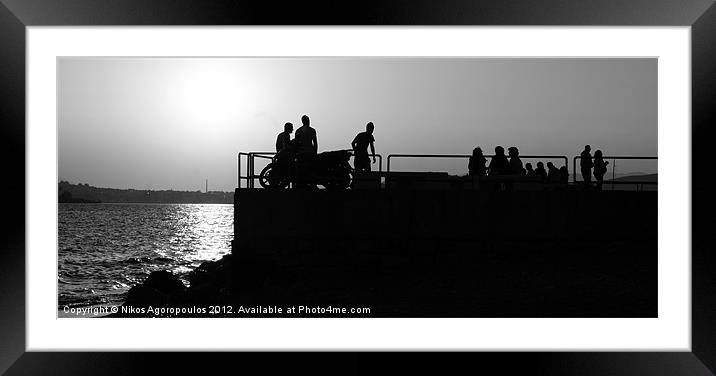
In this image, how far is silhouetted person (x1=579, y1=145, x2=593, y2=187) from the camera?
37.0 feet

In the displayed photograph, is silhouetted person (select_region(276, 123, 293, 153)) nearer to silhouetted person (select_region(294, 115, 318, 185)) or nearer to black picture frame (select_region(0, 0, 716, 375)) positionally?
silhouetted person (select_region(294, 115, 318, 185))

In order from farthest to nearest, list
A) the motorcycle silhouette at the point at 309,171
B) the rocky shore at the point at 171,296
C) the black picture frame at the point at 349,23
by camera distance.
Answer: the rocky shore at the point at 171,296
the motorcycle silhouette at the point at 309,171
the black picture frame at the point at 349,23

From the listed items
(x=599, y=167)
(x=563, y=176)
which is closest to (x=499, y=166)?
(x=563, y=176)

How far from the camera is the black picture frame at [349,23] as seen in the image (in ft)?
12.2

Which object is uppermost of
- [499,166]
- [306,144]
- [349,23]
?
[349,23]

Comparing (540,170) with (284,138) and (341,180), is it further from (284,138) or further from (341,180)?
(284,138)

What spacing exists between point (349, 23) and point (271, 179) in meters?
7.34

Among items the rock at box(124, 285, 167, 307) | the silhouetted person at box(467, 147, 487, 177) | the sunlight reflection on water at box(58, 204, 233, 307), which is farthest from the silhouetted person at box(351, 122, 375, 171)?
the sunlight reflection on water at box(58, 204, 233, 307)

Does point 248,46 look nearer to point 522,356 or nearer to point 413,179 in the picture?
point 522,356

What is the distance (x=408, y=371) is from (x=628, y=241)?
965cm

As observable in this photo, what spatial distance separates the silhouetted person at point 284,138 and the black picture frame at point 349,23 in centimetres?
582

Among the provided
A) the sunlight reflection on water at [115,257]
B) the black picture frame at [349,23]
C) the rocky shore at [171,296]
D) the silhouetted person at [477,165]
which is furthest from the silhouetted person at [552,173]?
the sunlight reflection on water at [115,257]

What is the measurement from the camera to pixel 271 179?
1090 cm

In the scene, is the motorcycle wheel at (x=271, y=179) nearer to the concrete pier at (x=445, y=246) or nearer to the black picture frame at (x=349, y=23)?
the concrete pier at (x=445, y=246)
